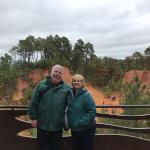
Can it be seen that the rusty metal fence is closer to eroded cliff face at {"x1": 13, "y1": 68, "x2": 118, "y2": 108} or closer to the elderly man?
the elderly man

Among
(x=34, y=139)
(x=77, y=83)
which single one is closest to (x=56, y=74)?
(x=77, y=83)

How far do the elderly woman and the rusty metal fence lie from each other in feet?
1.13

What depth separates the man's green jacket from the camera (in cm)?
437

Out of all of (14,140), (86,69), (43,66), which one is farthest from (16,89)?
(14,140)

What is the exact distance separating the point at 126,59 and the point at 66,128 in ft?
115

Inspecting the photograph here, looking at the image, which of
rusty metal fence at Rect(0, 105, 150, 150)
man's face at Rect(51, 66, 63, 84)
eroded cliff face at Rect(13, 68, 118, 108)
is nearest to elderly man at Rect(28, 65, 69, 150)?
man's face at Rect(51, 66, 63, 84)

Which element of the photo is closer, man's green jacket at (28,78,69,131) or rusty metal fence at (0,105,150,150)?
man's green jacket at (28,78,69,131)

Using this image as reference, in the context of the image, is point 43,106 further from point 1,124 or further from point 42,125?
point 1,124

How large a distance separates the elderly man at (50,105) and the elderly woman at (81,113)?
8 centimetres

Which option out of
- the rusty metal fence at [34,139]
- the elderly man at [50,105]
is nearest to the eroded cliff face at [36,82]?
the rusty metal fence at [34,139]

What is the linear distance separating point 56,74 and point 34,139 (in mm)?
829

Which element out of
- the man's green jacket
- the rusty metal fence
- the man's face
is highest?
the man's face

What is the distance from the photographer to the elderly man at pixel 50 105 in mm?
4371

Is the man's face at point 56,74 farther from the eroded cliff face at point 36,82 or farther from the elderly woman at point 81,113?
the eroded cliff face at point 36,82
